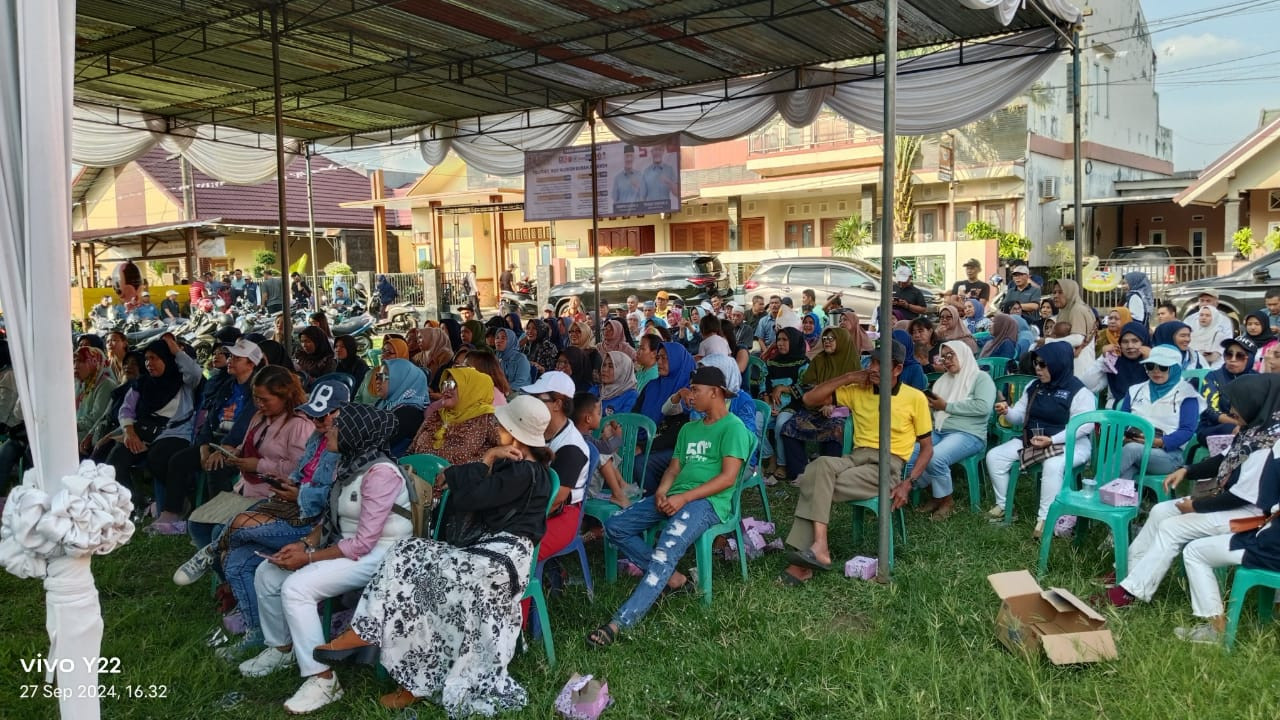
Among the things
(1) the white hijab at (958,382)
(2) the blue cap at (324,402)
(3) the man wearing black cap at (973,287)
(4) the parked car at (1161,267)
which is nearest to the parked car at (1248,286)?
(3) the man wearing black cap at (973,287)

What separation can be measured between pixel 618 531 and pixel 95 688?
2.33 m

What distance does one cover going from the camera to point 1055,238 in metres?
23.3

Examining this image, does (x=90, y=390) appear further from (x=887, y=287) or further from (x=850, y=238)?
(x=850, y=238)

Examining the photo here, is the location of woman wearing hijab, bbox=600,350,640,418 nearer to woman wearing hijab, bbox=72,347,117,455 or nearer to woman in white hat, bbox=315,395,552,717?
woman in white hat, bbox=315,395,552,717

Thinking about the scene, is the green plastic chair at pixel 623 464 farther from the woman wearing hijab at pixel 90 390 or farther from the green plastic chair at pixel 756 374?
the woman wearing hijab at pixel 90 390

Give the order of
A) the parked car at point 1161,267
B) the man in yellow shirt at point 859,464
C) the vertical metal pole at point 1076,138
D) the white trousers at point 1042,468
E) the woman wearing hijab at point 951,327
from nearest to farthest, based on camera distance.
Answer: the man in yellow shirt at point 859,464 < the white trousers at point 1042,468 < the woman wearing hijab at point 951,327 < the vertical metal pole at point 1076,138 < the parked car at point 1161,267

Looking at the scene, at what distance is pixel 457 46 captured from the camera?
27.1 feet

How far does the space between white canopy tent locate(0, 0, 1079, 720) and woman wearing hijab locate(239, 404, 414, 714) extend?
107 cm

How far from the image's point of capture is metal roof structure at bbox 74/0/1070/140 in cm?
712

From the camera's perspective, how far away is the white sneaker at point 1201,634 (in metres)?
3.28

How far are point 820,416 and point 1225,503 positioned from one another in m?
2.66

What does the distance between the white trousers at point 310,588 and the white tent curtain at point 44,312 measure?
112 centimetres

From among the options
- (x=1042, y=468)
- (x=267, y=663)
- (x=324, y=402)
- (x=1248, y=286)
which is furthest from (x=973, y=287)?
(x=267, y=663)

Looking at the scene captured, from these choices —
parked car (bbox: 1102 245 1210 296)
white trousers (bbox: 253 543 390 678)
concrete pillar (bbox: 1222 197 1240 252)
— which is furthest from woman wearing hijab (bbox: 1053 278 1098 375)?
concrete pillar (bbox: 1222 197 1240 252)
